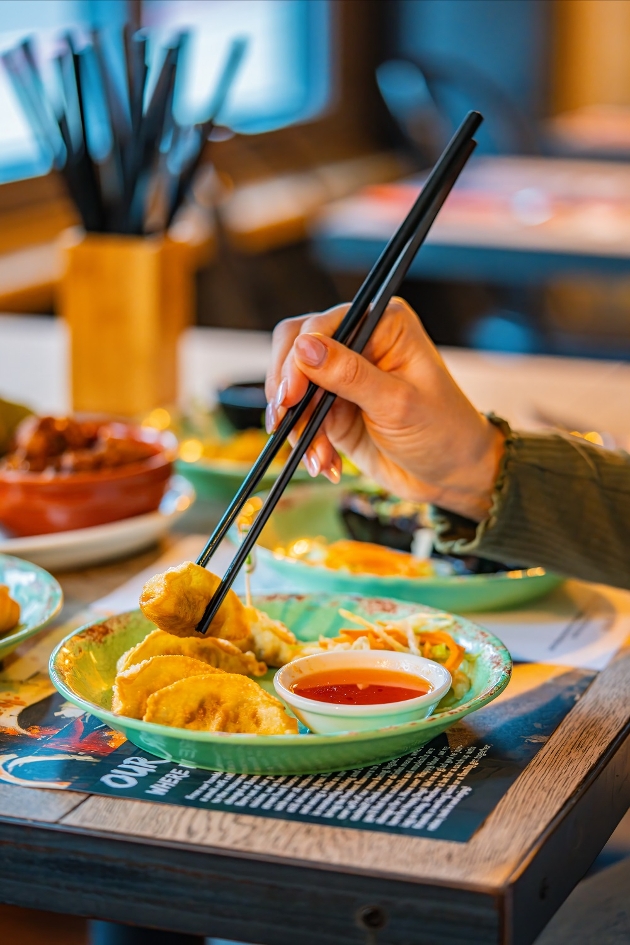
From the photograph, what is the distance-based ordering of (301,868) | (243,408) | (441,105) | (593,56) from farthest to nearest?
(593,56) → (441,105) → (243,408) → (301,868)

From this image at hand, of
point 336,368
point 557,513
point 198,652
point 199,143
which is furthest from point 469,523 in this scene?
point 199,143

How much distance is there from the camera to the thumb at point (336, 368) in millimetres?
1016

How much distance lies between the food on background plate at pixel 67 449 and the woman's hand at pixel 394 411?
12.7 inches

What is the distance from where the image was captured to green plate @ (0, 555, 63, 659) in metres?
1.00

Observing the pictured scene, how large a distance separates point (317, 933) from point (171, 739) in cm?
15

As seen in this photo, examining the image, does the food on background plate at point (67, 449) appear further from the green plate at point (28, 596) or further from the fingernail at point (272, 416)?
the fingernail at point (272, 416)

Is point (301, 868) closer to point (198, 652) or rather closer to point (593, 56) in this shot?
point (198, 652)

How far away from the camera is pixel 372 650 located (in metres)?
0.94

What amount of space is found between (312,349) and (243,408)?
744mm

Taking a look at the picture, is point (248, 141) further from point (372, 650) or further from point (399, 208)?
point (372, 650)

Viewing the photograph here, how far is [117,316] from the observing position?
73.0 inches

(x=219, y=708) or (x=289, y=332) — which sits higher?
(x=289, y=332)

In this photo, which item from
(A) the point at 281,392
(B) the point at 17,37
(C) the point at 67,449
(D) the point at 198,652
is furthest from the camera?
(B) the point at 17,37

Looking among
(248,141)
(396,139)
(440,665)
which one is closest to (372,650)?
(440,665)
